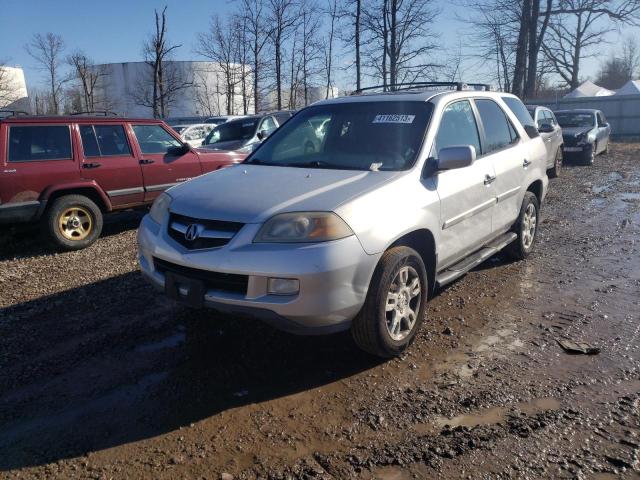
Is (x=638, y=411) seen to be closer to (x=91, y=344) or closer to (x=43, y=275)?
(x=91, y=344)

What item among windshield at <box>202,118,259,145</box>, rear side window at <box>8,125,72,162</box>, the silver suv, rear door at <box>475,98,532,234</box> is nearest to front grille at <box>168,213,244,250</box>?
the silver suv

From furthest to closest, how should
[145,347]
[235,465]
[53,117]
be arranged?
[53,117] → [145,347] → [235,465]

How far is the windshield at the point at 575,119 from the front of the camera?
16.5 metres

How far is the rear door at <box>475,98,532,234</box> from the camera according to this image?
16.2 ft

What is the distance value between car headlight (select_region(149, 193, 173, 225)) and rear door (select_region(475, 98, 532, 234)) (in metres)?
2.85

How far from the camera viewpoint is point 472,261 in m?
4.52

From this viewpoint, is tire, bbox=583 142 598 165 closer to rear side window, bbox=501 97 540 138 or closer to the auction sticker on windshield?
rear side window, bbox=501 97 540 138

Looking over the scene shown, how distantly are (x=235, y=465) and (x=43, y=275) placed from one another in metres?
4.24

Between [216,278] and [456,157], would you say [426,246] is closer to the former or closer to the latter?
[456,157]

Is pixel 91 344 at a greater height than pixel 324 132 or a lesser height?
lesser

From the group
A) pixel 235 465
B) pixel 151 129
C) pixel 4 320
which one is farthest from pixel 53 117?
pixel 235 465

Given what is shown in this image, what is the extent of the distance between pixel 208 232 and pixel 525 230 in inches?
159

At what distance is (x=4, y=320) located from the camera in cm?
449

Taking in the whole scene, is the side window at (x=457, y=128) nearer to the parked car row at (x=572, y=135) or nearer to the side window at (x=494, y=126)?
the side window at (x=494, y=126)
